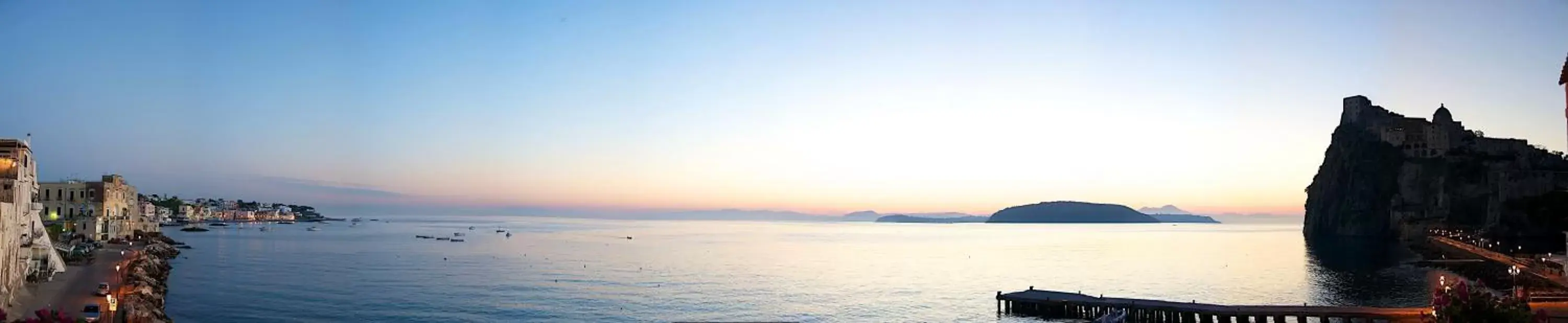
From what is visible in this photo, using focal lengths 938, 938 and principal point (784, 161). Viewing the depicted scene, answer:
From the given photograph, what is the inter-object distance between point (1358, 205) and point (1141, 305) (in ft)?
502

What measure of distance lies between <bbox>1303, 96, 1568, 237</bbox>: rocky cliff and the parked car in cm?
14373

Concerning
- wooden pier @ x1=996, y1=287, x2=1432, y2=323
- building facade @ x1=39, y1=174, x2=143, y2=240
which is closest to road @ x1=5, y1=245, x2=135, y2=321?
building facade @ x1=39, y1=174, x2=143, y2=240

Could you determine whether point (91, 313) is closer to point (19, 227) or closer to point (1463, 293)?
point (19, 227)

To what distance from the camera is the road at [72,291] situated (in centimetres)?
4519

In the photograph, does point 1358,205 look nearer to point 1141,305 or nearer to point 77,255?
point 1141,305

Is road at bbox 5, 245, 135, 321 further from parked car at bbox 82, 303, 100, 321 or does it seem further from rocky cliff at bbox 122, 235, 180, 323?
rocky cliff at bbox 122, 235, 180, 323

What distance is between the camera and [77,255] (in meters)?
76.8

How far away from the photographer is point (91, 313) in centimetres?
4447

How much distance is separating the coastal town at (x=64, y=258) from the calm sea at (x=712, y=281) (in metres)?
4.19

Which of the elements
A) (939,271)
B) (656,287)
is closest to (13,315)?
(656,287)

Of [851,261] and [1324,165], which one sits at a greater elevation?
[1324,165]

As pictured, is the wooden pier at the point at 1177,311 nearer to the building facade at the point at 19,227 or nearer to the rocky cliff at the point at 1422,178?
the building facade at the point at 19,227

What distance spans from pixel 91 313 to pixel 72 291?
12742 mm

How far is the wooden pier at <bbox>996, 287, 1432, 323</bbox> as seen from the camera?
51312 millimetres
